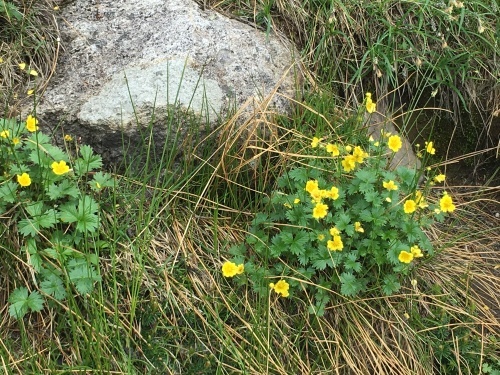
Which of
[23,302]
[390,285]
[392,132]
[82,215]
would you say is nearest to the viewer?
[23,302]

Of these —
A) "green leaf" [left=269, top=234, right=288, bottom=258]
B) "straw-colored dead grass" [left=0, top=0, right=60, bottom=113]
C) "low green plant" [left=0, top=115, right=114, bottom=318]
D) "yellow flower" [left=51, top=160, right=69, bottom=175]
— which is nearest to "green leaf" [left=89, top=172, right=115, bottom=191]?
"low green plant" [left=0, top=115, right=114, bottom=318]

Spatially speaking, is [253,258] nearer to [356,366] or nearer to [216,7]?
[356,366]

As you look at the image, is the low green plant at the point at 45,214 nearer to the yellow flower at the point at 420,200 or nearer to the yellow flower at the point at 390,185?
the yellow flower at the point at 390,185

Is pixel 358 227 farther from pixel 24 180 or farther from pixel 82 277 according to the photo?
pixel 24 180

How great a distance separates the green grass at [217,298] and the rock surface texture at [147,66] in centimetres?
11

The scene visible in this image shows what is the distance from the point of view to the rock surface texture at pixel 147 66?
2.66 meters

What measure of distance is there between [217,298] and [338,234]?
0.51 m

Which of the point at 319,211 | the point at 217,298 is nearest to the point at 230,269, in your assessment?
the point at 217,298

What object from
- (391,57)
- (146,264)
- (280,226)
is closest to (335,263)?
(280,226)

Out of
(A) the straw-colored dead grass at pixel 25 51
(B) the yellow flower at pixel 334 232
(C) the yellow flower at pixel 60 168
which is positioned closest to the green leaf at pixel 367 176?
(B) the yellow flower at pixel 334 232

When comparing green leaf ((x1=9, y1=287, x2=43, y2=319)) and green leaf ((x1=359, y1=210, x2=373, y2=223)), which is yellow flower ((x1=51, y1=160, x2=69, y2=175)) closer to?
green leaf ((x1=9, y1=287, x2=43, y2=319))

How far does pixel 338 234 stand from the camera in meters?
2.37

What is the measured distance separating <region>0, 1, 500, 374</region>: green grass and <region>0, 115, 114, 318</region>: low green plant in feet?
0.12

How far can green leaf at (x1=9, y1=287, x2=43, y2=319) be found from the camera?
7.12ft
